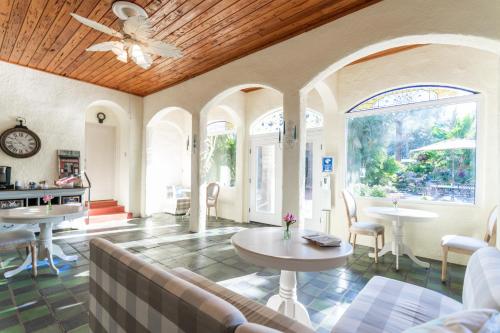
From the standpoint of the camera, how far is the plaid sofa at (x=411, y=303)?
1.25 m

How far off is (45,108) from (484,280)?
259 inches

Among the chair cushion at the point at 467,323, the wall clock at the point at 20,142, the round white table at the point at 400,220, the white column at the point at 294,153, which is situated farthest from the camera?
the wall clock at the point at 20,142

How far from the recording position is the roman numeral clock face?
4.53 metres

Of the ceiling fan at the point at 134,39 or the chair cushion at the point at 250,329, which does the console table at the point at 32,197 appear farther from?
the chair cushion at the point at 250,329

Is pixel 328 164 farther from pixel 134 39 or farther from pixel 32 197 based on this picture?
pixel 32 197

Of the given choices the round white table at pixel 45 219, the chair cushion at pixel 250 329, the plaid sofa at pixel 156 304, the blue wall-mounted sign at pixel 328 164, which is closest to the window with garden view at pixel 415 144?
the blue wall-mounted sign at pixel 328 164

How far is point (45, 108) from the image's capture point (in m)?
4.95

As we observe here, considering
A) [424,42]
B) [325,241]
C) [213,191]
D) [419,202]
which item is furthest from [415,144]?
[213,191]

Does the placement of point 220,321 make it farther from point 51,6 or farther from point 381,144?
point 381,144

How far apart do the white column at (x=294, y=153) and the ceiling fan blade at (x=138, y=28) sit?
1.82 m

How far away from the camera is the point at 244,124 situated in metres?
6.15

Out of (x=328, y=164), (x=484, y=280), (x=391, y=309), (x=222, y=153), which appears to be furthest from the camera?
(x=222, y=153)

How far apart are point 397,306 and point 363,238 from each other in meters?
2.98

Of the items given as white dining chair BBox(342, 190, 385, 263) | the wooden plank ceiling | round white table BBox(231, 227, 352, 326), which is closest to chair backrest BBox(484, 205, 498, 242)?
white dining chair BBox(342, 190, 385, 263)
